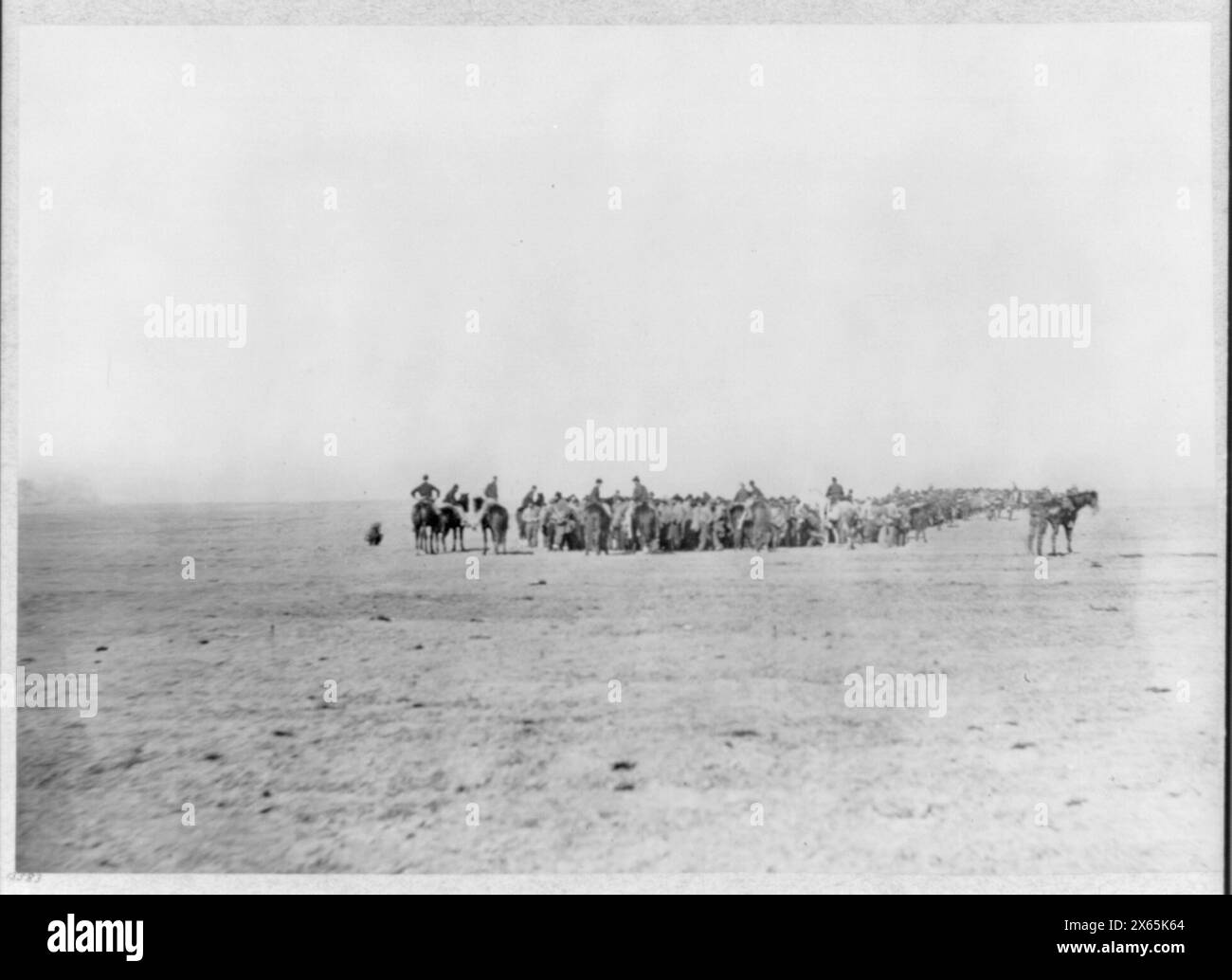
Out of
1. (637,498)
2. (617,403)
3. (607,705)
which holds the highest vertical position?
(617,403)

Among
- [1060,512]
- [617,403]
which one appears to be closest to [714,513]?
[617,403]

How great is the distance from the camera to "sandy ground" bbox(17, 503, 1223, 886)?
13.5ft

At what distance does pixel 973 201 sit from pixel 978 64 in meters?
0.77

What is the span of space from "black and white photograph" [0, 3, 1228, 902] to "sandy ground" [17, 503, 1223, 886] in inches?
1.1

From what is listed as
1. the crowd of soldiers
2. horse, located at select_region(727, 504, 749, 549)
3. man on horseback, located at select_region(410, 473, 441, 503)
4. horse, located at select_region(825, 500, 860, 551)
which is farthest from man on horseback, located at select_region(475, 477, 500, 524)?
horse, located at select_region(825, 500, 860, 551)

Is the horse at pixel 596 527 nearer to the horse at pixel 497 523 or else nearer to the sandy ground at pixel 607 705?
the sandy ground at pixel 607 705

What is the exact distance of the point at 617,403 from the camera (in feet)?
14.5

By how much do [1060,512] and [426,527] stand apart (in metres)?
3.70

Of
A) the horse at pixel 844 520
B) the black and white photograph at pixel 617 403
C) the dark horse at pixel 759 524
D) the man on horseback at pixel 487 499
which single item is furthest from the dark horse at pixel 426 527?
the horse at pixel 844 520

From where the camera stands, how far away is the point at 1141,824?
4.17 meters

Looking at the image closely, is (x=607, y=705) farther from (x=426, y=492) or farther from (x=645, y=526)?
(x=426, y=492)

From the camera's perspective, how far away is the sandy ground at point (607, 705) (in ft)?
13.5

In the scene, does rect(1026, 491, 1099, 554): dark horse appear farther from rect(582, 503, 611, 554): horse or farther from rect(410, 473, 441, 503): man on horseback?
rect(410, 473, 441, 503): man on horseback
